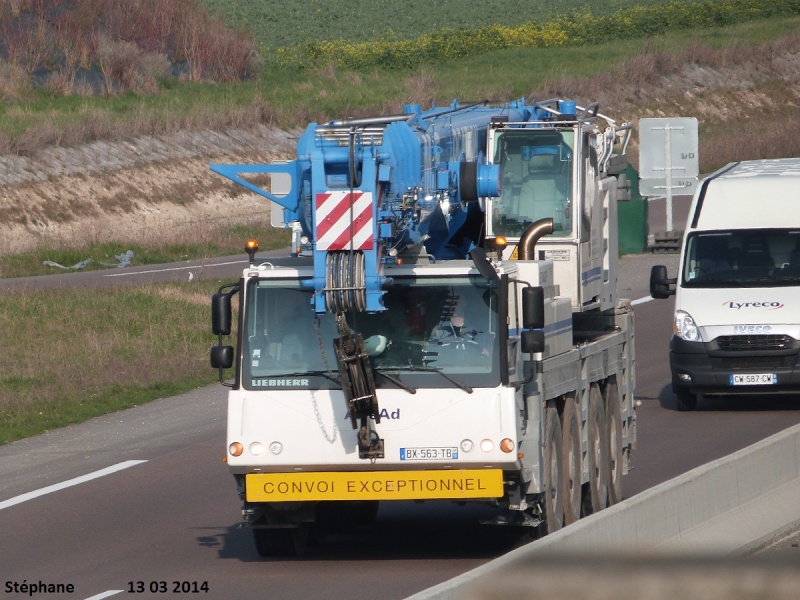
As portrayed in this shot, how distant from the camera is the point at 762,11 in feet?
283

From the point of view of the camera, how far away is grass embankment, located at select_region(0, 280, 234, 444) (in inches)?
756

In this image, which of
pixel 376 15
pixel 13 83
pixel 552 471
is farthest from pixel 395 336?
pixel 376 15

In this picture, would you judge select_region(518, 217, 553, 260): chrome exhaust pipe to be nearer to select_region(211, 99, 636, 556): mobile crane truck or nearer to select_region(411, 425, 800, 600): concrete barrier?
select_region(211, 99, 636, 556): mobile crane truck

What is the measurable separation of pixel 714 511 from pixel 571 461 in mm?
1581

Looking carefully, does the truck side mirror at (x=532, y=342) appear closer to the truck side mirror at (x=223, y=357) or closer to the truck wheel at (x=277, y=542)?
the truck side mirror at (x=223, y=357)

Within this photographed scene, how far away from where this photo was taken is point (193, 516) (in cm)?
1286

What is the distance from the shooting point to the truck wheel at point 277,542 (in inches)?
430

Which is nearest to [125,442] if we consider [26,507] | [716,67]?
[26,507]

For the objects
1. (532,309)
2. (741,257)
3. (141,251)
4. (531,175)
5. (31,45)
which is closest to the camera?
(532,309)

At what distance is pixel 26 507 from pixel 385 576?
15.6 ft

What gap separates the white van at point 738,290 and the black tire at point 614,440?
16.4 feet

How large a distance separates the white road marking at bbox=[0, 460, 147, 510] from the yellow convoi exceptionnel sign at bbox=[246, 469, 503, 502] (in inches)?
180

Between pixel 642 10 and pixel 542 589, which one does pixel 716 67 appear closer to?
pixel 642 10

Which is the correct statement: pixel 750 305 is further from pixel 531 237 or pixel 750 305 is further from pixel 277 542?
pixel 277 542
